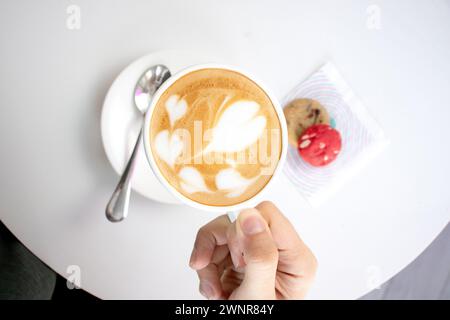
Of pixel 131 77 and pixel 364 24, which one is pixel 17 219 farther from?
pixel 364 24

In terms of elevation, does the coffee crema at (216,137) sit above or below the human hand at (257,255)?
above

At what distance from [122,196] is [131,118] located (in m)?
0.11

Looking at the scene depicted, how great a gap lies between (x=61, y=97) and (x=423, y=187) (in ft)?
1.92

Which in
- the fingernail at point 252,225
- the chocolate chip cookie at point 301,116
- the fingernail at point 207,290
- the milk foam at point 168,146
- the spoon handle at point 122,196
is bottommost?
the fingernail at point 207,290

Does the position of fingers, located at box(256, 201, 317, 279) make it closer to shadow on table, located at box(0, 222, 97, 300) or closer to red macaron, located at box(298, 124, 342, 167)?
red macaron, located at box(298, 124, 342, 167)

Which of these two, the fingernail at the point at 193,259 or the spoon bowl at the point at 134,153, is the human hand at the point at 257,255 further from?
the spoon bowl at the point at 134,153

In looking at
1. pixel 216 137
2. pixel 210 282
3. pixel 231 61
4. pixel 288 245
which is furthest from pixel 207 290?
pixel 231 61

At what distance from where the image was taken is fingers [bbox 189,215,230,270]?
55 centimetres

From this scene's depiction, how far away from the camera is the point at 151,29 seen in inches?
22.2

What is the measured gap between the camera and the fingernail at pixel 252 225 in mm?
444

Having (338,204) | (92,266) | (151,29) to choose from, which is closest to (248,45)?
(151,29)

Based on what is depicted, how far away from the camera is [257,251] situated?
0.44 m

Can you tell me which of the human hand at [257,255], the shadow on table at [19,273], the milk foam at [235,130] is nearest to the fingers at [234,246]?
the human hand at [257,255]

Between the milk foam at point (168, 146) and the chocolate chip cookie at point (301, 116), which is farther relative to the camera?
the chocolate chip cookie at point (301, 116)
